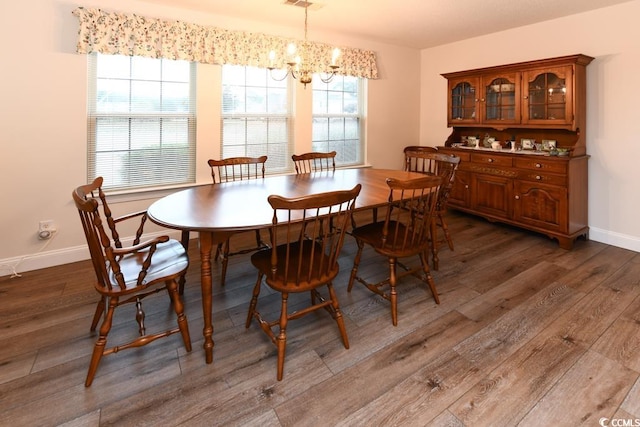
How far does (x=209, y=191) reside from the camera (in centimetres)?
260

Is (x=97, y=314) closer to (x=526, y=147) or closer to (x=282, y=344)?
(x=282, y=344)

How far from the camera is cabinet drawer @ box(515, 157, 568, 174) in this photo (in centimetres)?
344

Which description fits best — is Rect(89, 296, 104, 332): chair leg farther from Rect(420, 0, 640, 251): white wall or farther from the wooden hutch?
Rect(420, 0, 640, 251): white wall

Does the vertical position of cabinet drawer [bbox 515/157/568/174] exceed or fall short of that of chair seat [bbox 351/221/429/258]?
it exceeds it

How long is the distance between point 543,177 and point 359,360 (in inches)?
113

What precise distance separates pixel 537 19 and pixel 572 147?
143 centimetres

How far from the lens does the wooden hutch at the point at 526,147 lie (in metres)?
3.47

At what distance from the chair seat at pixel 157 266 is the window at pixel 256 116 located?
6.36 ft

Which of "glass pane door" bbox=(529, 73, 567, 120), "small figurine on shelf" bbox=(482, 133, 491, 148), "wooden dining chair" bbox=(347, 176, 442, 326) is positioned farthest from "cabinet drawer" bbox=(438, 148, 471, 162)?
"wooden dining chair" bbox=(347, 176, 442, 326)

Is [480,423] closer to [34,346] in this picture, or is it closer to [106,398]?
[106,398]

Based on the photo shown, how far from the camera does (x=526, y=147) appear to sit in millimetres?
4062

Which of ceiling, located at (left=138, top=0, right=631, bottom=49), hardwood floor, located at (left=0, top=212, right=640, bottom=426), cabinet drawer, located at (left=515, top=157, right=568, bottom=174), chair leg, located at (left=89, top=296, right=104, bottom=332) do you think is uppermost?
ceiling, located at (left=138, top=0, right=631, bottom=49)

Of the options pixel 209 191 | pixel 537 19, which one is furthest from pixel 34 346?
pixel 537 19

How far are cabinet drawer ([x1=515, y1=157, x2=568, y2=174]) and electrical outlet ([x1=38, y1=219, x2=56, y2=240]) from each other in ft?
14.7
